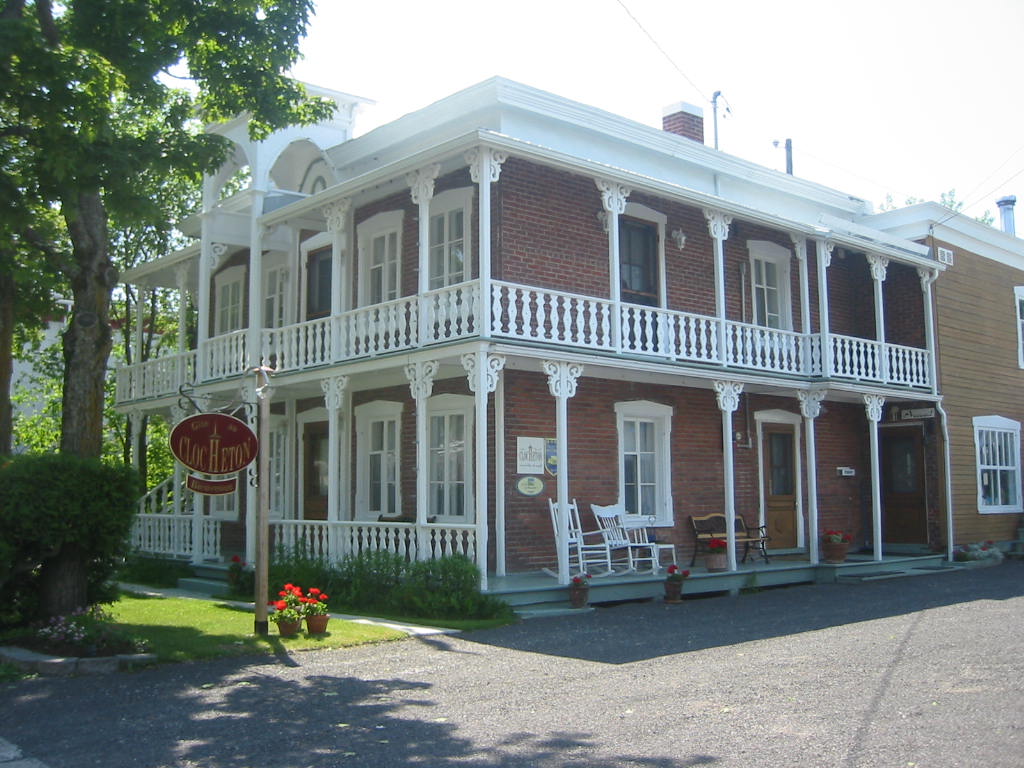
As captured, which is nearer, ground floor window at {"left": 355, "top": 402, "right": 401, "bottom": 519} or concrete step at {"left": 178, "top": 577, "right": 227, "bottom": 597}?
concrete step at {"left": 178, "top": 577, "right": 227, "bottom": 597}

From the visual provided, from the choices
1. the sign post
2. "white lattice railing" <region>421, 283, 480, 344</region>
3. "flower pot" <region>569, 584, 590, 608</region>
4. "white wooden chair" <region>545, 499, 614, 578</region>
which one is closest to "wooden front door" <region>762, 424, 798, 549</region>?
"white wooden chair" <region>545, 499, 614, 578</region>

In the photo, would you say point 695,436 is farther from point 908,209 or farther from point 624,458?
point 908,209

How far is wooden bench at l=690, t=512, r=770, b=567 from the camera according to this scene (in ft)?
51.9

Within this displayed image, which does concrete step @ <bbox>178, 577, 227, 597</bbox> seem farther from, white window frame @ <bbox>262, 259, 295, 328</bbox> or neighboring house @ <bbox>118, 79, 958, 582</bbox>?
white window frame @ <bbox>262, 259, 295, 328</bbox>

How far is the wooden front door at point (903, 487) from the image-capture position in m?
19.1

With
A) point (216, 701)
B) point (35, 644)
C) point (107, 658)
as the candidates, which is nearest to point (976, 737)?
point (216, 701)

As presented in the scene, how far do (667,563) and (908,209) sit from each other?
29.7 feet

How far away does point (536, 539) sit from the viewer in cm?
1402

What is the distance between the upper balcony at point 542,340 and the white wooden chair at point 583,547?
234cm

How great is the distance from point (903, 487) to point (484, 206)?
37.3 feet

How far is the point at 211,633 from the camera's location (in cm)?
1062

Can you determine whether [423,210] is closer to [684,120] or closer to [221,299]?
[684,120]

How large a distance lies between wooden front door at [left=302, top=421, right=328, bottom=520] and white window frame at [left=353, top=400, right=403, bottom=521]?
52.8 inches

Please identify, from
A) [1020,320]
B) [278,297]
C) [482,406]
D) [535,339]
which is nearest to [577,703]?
[482,406]
